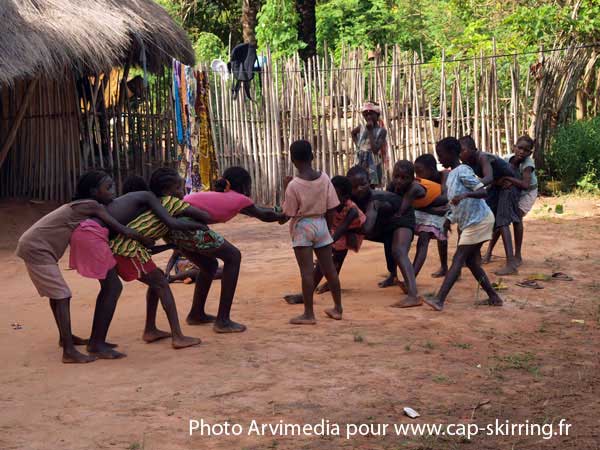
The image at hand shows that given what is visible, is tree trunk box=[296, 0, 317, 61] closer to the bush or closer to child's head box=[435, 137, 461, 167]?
the bush

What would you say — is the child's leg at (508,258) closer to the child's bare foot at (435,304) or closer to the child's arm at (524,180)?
the child's arm at (524,180)

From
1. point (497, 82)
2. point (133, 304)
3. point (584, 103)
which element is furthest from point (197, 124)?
point (584, 103)

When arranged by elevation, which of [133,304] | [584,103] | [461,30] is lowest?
[133,304]

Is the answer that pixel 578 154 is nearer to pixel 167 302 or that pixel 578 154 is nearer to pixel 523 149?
pixel 523 149

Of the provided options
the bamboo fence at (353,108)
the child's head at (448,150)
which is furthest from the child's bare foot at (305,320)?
the bamboo fence at (353,108)

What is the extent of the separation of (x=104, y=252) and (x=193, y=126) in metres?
6.27

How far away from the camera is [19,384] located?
4.76 meters

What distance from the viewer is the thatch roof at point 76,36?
995 cm

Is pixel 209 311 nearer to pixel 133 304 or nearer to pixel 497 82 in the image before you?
pixel 133 304

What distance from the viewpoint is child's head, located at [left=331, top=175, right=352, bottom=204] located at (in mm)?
6277

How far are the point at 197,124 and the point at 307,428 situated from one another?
25.7ft

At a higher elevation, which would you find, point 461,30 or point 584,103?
point 461,30

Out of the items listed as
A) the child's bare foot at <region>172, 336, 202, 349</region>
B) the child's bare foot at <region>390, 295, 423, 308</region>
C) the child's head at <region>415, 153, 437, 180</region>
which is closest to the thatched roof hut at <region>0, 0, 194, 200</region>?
the child's head at <region>415, 153, 437, 180</region>

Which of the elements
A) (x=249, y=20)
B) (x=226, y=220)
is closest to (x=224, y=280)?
(x=226, y=220)
